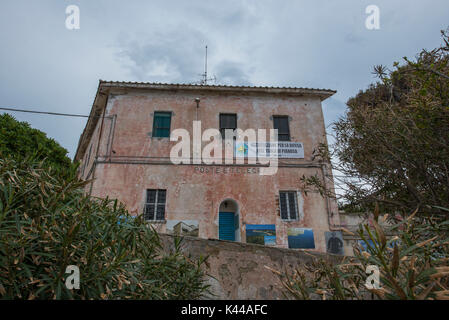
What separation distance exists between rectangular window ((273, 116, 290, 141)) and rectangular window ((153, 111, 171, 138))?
15.8 feet

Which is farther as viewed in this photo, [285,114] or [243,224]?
[285,114]

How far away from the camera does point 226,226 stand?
36.2ft

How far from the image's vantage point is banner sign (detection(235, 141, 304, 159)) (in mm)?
11862

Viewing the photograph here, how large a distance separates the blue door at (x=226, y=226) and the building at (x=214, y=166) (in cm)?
4

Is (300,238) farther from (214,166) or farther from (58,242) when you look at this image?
(58,242)

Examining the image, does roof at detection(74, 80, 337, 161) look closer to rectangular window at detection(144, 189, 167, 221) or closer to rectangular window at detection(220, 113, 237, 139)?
rectangular window at detection(220, 113, 237, 139)

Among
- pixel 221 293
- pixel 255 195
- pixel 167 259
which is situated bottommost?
pixel 221 293

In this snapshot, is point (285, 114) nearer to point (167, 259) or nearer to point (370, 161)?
point (370, 161)

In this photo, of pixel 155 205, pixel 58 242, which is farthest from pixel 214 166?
pixel 58 242

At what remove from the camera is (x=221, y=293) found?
4355 millimetres

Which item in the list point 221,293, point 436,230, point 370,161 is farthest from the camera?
point 370,161
